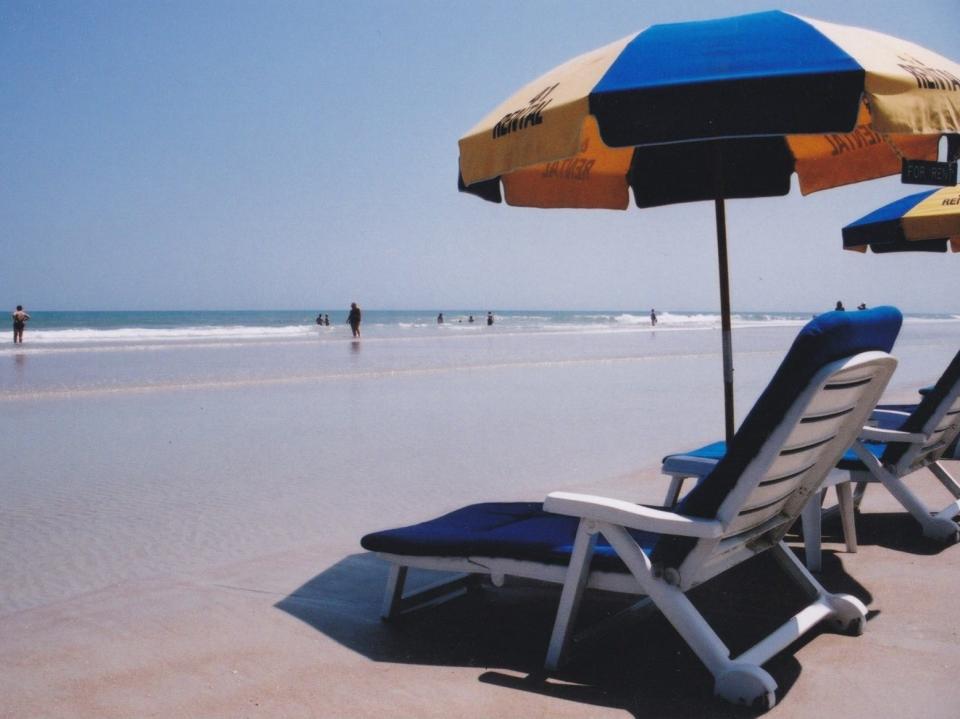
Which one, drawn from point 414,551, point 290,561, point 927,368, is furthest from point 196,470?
point 927,368

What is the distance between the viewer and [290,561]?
4688mm

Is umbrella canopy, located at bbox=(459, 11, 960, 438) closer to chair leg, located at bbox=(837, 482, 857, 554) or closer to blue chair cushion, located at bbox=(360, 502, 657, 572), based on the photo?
blue chair cushion, located at bbox=(360, 502, 657, 572)

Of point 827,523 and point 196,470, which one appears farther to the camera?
point 196,470

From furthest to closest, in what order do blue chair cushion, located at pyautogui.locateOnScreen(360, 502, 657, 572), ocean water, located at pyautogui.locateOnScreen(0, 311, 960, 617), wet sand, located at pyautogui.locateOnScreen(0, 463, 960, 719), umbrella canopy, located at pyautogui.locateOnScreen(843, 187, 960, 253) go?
umbrella canopy, located at pyautogui.locateOnScreen(843, 187, 960, 253) < ocean water, located at pyautogui.locateOnScreen(0, 311, 960, 617) < blue chair cushion, located at pyautogui.locateOnScreen(360, 502, 657, 572) < wet sand, located at pyautogui.locateOnScreen(0, 463, 960, 719)

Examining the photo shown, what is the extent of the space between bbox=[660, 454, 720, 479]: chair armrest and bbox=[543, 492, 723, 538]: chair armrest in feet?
4.50

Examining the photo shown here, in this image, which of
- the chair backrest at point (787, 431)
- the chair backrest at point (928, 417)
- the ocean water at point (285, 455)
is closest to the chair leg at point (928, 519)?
the chair backrest at point (928, 417)

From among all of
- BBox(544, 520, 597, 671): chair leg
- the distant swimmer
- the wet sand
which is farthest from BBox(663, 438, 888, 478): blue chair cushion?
the distant swimmer

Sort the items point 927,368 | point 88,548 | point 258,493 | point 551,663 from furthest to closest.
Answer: point 927,368 < point 258,493 < point 88,548 < point 551,663

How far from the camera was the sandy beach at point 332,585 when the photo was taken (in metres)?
2.95

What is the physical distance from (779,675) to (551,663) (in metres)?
0.79

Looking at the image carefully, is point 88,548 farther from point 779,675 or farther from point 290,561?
point 779,675

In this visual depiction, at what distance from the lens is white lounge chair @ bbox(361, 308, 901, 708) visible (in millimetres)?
2768

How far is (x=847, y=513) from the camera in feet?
14.9

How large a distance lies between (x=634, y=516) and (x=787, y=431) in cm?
55
